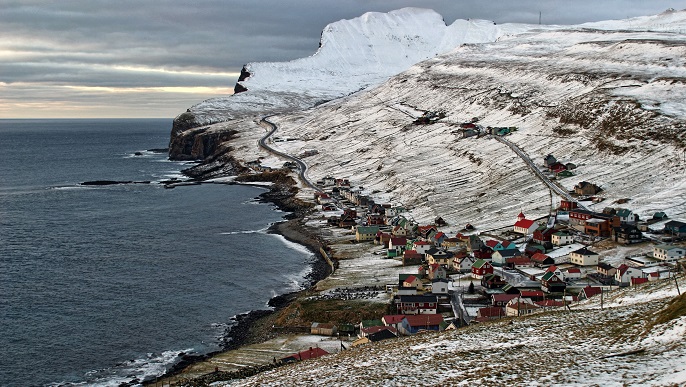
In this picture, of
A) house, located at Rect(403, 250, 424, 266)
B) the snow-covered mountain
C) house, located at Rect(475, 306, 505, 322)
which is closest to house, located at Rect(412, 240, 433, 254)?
house, located at Rect(403, 250, 424, 266)

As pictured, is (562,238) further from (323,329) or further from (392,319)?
(323,329)

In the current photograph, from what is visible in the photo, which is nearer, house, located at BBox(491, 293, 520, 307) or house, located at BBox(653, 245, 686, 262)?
house, located at BBox(491, 293, 520, 307)

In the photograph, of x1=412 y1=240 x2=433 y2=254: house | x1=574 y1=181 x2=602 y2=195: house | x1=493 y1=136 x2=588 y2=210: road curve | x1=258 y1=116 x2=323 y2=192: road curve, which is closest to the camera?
x1=412 y1=240 x2=433 y2=254: house

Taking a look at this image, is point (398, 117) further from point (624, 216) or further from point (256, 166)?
point (624, 216)

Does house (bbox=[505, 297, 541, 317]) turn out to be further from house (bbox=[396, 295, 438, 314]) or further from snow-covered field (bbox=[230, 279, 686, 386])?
snow-covered field (bbox=[230, 279, 686, 386])

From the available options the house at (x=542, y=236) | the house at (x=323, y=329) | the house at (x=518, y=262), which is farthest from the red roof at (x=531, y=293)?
the house at (x=542, y=236)

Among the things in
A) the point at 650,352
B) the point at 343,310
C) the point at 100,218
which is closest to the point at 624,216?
the point at 343,310
